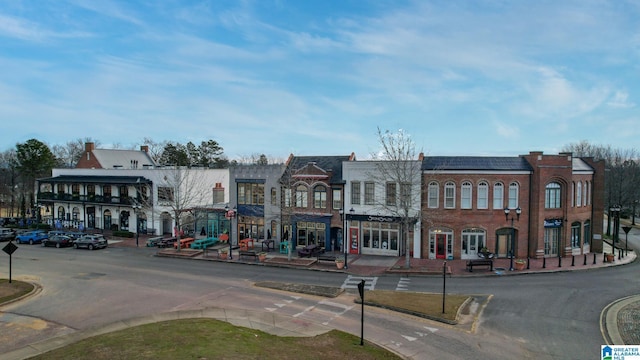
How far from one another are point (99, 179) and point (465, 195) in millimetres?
43433

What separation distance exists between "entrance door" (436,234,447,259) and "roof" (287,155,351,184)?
9166mm

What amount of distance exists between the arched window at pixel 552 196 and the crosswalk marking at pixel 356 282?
51.9 feet

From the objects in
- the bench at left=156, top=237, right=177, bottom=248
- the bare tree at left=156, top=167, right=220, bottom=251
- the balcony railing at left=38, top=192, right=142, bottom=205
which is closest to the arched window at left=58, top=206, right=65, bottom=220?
the balcony railing at left=38, top=192, right=142, bottom=205

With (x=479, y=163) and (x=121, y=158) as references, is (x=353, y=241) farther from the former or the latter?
(x=121, y=158)

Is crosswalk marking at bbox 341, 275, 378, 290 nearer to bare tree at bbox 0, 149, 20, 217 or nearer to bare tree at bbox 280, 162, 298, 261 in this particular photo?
bare tree at bbox 280, 162, 298, 261

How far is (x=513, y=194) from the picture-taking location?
3372cm

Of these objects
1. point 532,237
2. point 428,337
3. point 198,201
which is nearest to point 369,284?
point 428,337

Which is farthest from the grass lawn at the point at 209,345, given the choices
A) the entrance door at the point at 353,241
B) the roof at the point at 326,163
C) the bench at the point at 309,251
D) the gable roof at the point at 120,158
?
the gable roof at the point at 120,158

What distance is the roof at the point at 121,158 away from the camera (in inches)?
2603

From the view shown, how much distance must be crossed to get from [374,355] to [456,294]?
419 inches

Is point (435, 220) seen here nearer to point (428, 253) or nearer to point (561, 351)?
point (428, 253)

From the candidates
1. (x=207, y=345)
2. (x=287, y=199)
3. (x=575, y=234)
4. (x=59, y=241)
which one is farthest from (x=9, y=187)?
(x=575, y=234)

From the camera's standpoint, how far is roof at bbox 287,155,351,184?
37781mm

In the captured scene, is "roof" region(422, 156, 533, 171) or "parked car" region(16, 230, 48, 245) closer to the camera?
"roof" region(422, 156, 533, 171)
